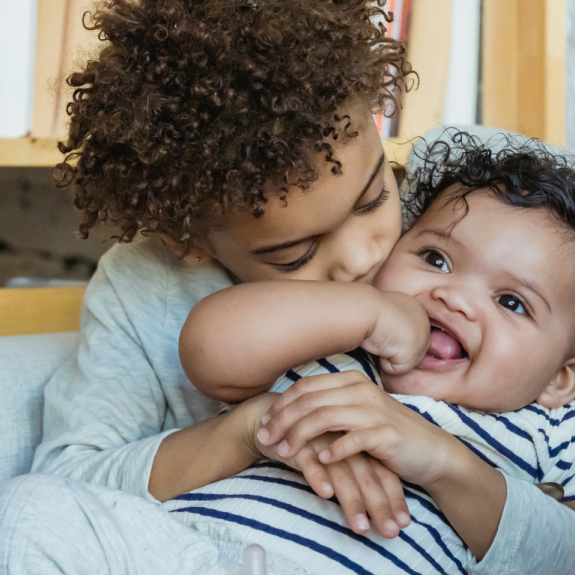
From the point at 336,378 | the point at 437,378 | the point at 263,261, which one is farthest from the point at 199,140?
the point at 437,378

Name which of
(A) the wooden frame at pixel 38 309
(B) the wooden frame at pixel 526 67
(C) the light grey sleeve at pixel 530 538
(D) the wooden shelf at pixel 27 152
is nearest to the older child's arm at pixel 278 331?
(C) the light grey sleeve at pixel 530 538

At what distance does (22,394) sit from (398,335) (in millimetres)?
623

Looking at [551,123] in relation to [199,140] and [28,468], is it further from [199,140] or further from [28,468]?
[28,468]

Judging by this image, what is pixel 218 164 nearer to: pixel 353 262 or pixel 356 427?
pixel 353 262

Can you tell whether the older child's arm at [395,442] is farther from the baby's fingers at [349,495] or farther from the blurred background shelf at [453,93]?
the blurred background shelf at [453,93]

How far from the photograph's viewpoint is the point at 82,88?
0.82 meters

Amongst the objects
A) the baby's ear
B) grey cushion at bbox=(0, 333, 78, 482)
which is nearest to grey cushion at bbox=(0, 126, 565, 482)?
grey cushion at bbox=(0, 333, 78, 482)

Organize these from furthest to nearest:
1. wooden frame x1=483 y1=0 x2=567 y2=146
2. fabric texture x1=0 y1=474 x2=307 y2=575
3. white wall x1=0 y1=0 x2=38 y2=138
Result: 1. wooden frame x1=483 y1=0 x2=567 y2=146
2. white wall x1=0 y1=0 x2=38 y2=138
3. fabric texture x1=0 y1=474 x2=307 y2=575

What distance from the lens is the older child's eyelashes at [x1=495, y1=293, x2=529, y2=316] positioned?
0.85 m

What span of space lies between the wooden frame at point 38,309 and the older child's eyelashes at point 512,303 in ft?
2.99

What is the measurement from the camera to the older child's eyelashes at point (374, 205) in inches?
33.1

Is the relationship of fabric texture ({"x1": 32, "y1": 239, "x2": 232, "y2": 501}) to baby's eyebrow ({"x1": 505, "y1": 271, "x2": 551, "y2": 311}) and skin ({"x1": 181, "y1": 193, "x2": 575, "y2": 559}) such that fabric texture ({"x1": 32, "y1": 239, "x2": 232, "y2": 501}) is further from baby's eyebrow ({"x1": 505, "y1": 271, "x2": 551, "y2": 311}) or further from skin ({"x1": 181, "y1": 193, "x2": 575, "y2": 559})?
baby's eyebrow ({"x1": 505, "y1": 271, "x2": 551, "y2": 311})

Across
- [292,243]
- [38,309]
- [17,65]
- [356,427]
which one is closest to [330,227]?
[292,243]

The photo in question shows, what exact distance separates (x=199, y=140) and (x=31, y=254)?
4.17 feet
